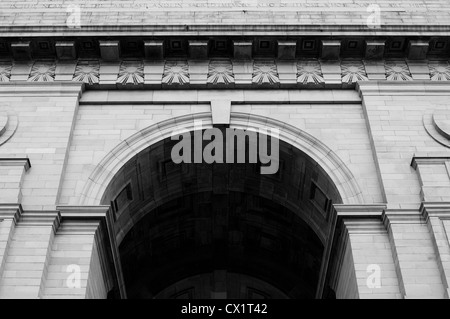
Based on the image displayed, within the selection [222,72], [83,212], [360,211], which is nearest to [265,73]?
[222,72]

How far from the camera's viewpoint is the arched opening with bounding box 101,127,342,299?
79.0 feet

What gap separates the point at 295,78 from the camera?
25.2 meters

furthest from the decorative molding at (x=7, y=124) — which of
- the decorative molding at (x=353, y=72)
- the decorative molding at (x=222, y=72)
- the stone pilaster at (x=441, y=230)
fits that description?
the stone pilaster at (x=441, y=230)

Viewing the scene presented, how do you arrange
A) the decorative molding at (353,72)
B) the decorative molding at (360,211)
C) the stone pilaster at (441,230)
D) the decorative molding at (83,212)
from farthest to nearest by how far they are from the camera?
1. the decorative molding at (353,72)
2. the decorative molding at (360,211)
3. the decorative molding at (83,212)
4. the stone pilaster at (441,230)

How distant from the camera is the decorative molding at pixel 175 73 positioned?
25047 mm

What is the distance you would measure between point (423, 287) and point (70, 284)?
29.8 ft

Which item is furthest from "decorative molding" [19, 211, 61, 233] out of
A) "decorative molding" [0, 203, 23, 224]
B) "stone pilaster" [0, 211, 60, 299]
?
"decorative molding" [0, 203, 23, 224]

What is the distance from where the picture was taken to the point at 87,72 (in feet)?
83.0

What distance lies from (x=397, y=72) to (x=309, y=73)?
2.95 metres

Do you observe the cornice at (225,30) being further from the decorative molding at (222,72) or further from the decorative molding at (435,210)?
the decorative molding at (435,210)

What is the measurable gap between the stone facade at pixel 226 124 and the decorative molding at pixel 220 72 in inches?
2.7

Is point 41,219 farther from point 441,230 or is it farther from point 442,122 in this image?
point 442,122

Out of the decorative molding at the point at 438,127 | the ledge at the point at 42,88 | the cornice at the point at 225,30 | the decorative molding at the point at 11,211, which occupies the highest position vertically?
the cornice at the point at 225,30

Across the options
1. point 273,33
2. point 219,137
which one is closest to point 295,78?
point 273,33
